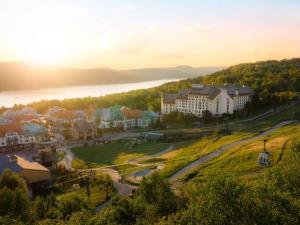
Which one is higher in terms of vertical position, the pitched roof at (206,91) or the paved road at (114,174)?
the pitched roof at (206,91)

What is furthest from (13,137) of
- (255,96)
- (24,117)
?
(255,96)

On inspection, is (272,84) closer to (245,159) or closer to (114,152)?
(114,152)

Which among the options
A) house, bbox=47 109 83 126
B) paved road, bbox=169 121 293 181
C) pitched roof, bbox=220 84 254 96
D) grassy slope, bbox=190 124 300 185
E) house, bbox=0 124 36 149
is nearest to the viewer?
grassy slope, bbox=190 124 300 185

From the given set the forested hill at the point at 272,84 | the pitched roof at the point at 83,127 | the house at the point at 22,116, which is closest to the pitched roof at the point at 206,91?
the forested hill at the point at 272,84

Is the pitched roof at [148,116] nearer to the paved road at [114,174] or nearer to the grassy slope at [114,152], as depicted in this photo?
the grassy slope at [114,152]

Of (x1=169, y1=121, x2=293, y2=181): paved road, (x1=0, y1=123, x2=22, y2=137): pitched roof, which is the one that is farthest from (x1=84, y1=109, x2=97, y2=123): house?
(x1=169, y1=121, x2=293, y2=181): paved road

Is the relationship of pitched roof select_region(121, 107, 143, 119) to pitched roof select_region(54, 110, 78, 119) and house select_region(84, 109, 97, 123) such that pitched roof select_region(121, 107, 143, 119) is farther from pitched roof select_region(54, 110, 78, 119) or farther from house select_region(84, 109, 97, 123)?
pitched roof select_region(54, 110, 78, 119)

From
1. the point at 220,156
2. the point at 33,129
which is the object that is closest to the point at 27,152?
the point at 33,129
